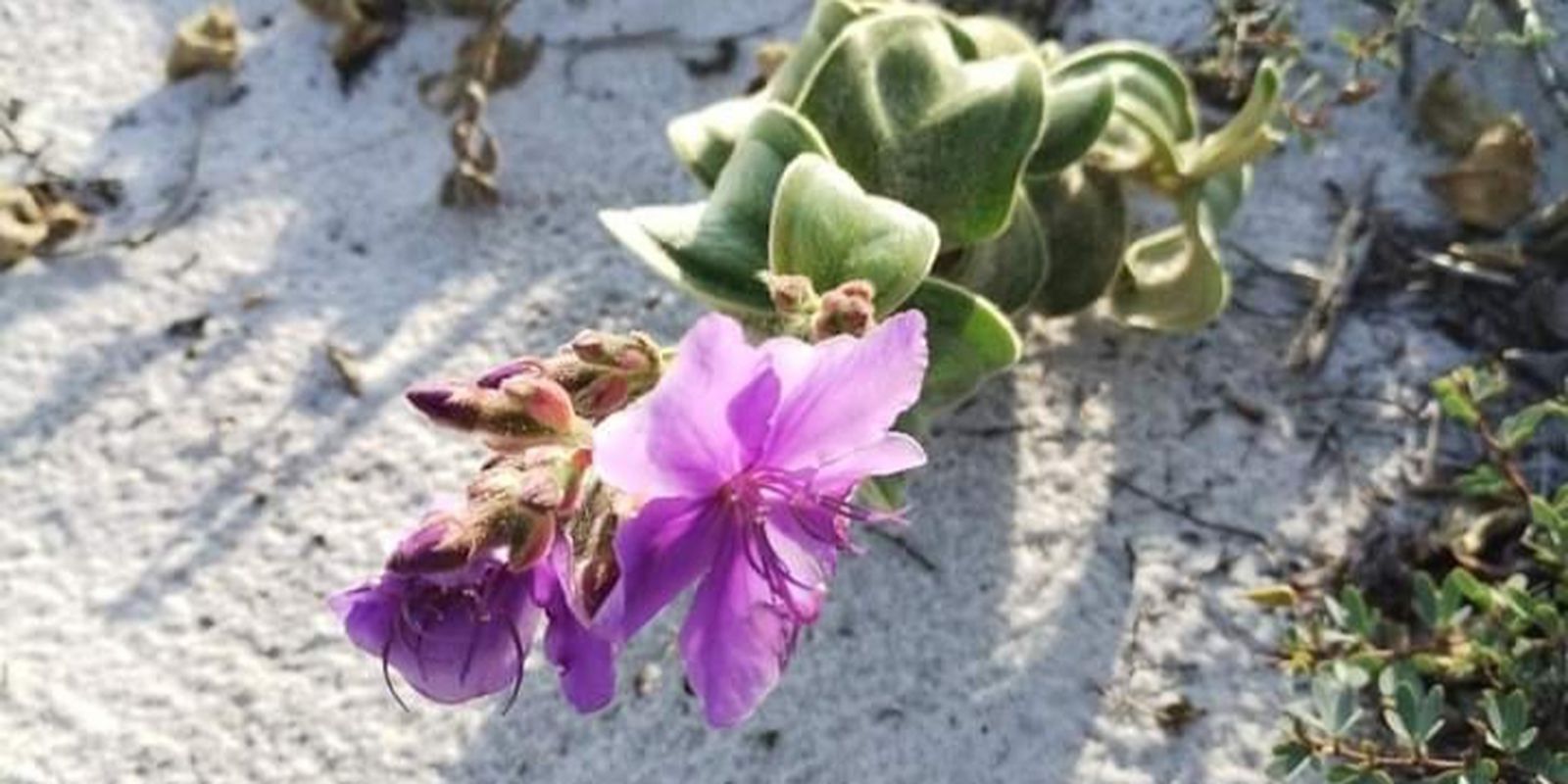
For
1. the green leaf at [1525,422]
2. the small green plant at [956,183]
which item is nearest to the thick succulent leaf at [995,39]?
the small green plant at [956,183]

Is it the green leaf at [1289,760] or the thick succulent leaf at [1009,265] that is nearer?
the green leaf at [1289,760]

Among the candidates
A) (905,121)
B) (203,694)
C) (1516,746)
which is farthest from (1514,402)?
(203,694)

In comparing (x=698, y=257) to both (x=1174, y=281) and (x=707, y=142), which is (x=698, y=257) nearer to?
(x=707, y=142)

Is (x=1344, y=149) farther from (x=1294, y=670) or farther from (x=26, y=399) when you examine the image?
(x=26, y=399)

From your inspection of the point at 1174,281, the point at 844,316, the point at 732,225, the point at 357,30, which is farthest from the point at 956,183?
the point at 357,30

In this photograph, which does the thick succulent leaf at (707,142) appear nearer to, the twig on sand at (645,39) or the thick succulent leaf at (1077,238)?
the thick succulent leaf at (1077,238)
